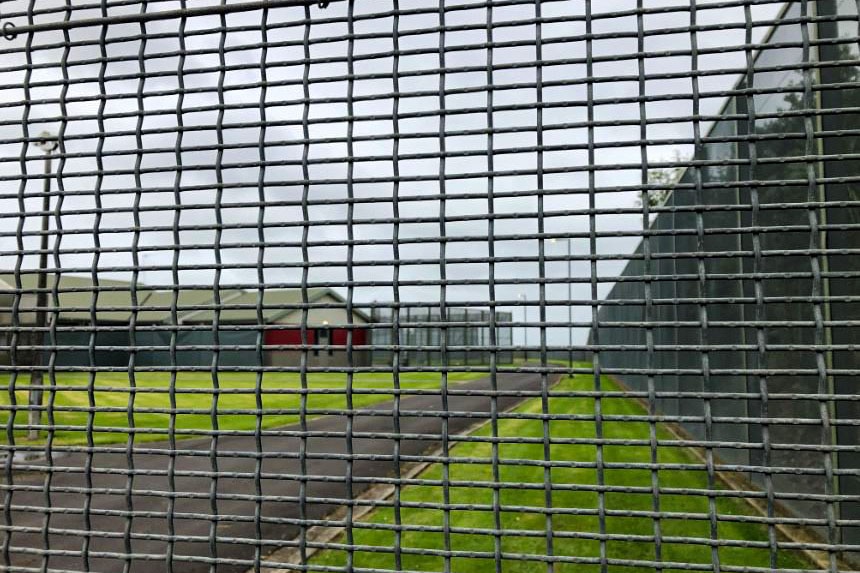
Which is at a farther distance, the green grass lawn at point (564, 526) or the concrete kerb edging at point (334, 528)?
the concrete kerb edging at point (334, 528)

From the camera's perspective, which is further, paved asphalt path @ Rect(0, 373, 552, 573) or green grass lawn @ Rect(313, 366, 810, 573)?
green grass lawn @ Rect(313, 366, 810, 573)

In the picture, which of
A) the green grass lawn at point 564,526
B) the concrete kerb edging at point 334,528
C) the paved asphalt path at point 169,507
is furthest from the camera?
the concrete kerb edging at point 334,528

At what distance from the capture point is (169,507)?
2287 mm

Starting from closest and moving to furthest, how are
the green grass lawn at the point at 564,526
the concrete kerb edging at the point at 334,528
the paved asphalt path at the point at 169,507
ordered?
the paved asphalt path at the point at 169,507
the green grass lawn at the point at 564,526
the concrete kerb edging at the point at 334,528

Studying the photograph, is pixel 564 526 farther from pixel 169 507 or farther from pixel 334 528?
pixel 169 507

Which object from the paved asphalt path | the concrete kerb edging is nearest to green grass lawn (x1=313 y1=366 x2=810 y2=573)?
the concrete kerb edging

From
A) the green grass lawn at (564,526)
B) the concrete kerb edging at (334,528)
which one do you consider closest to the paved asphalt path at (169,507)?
the concrete kerb edging at (334,528)

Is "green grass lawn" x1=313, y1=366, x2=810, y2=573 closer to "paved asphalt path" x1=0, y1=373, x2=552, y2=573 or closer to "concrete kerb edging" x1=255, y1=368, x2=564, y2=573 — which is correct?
"concrete kerb edging" x1=255, y1=368, x2=564, y2=573

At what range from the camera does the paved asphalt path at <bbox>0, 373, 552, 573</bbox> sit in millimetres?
2264

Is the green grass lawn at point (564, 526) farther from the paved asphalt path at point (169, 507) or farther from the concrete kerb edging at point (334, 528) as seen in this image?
the paved asphalt path at point (169, 507)

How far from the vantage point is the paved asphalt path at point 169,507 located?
7.43ft

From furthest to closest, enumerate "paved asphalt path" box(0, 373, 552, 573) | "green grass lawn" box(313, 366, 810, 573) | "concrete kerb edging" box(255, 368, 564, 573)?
"concrete kerb edging" box(255, 368, 564, 573)
"green grass lawn" box(313, 366, 810, 573)
"paved asphalt path" box(0, 373, 552, 573)

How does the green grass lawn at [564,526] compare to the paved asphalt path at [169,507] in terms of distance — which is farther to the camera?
the green grass lawn at [564,526]

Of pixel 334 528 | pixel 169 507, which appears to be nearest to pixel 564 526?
pixel 334 528
